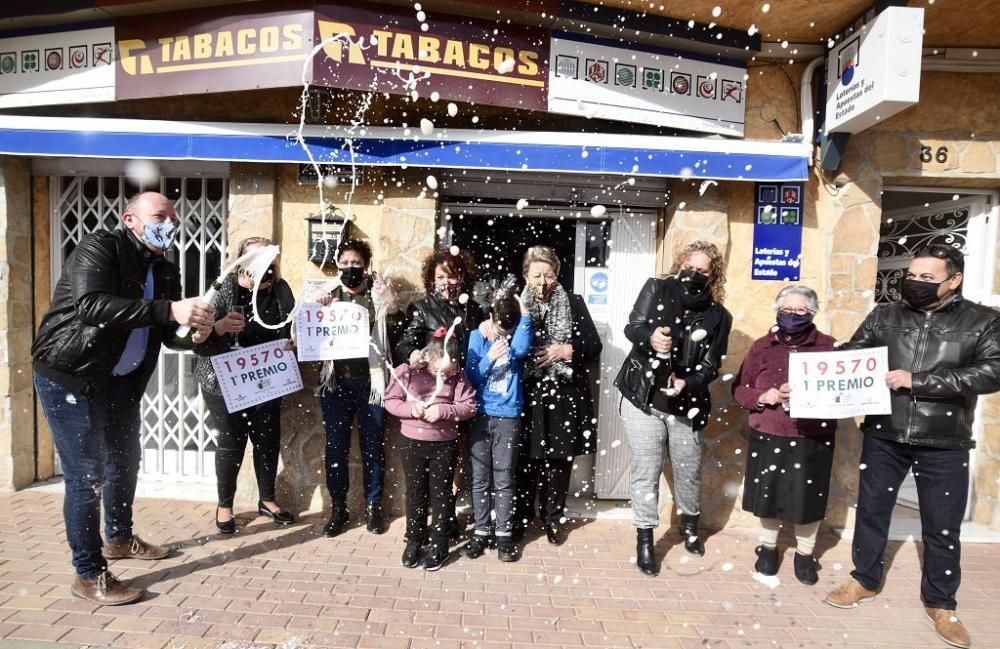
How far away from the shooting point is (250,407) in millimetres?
4027

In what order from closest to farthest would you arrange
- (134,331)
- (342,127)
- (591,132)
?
1. (134,331)
2. (342,127)
3. (591,132)

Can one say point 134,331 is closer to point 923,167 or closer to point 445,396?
point 445,396

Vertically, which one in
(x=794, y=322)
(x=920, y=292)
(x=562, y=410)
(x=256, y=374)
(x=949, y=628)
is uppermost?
(x=920, y=292)

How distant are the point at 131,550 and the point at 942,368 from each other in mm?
5003

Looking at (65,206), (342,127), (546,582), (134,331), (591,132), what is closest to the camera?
(134,331)

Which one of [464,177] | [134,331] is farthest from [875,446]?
[134,331]

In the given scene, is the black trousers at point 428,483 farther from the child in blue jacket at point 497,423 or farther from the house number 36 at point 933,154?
the house number 36 at point 933,154

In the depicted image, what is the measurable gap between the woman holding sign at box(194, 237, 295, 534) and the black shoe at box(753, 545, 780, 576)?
3368 millimetres

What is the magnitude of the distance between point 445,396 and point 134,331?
73.1 inches

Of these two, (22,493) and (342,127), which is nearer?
(342,127)

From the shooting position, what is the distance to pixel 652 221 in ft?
15.3

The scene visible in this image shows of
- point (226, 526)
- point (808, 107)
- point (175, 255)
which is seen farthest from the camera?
point (175, 255)

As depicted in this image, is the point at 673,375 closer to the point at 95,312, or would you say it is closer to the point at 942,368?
the point at 942,368

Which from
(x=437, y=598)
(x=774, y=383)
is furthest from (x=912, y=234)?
(x=437, y=598)
